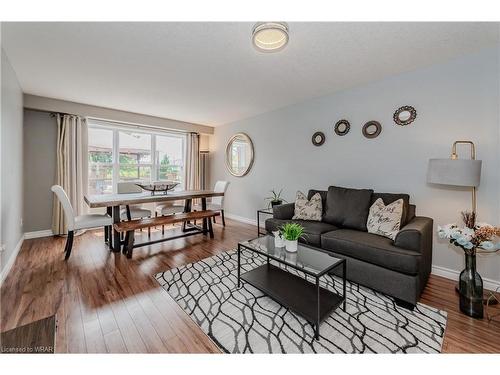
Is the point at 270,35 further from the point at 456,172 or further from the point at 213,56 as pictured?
the point at 456,172

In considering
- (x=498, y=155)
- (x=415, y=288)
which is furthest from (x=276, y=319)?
(x=498, y=155)

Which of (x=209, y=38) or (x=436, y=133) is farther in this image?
(x=436, y=133)

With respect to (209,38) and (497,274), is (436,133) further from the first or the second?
(209,38)

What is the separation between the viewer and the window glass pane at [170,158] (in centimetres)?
526

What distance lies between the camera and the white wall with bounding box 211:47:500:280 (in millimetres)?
2166

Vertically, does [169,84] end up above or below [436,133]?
above

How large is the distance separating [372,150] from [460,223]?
1238mm

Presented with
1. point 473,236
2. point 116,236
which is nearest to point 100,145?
point 116,236

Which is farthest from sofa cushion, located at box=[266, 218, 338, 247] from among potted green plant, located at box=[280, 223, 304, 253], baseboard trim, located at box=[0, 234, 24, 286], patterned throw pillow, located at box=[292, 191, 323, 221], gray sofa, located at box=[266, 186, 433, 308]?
baseboard trim, located at box=[0, 234, 24, 286]

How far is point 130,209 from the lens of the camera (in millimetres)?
3652

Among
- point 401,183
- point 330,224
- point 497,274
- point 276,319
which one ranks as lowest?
point 276,319

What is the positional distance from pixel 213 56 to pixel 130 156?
3.47 m

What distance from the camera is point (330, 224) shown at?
293 centimetres

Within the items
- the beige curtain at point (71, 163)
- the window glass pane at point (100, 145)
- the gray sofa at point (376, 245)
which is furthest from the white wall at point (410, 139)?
the beige curtain at point (71, 163)
